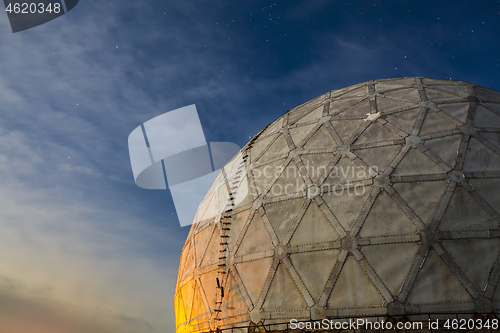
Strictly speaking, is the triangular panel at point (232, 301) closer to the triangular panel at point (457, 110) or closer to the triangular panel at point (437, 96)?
the triangular panel at point (457, 110)

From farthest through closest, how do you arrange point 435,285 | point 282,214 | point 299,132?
point 299,132 < point 282,214 < point 435,285

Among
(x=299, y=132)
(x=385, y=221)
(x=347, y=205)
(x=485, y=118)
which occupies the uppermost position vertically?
(x=299, y=132)

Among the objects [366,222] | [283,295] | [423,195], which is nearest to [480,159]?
[423,195]

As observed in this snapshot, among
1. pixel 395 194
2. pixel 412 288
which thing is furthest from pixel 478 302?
pixel 395 194

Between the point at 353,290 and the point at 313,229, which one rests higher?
the point at 313,229

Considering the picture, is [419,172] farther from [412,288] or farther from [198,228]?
[198,228]

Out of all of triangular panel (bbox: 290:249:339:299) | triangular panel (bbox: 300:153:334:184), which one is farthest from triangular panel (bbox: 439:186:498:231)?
triangular panel (bbox: 300:153:334:184)

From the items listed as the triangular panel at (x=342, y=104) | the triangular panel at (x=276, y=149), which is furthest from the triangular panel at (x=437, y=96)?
the triangular panel at (x=276, y=149)

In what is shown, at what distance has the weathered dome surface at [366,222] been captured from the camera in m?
7.93

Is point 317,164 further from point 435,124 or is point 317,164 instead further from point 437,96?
point 437,96

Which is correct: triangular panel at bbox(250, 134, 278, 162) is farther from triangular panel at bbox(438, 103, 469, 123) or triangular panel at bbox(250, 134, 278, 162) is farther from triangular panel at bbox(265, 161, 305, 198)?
triangular panel at bbox(438, 103, 469, 123)

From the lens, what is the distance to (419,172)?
30.0 ft

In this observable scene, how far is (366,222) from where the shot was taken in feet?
28.7

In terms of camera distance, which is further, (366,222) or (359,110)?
(359,110)
